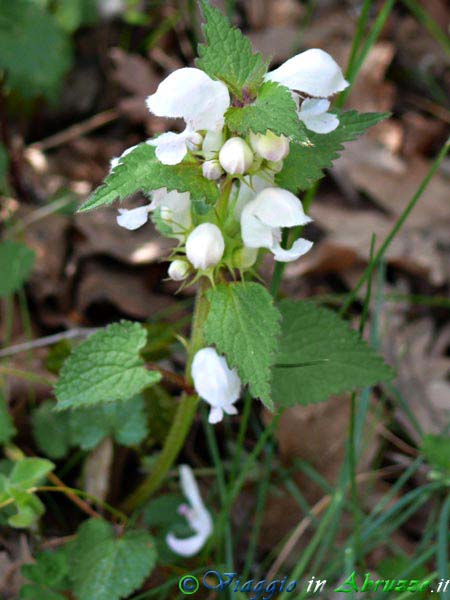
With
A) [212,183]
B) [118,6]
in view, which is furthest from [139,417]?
[118,6]

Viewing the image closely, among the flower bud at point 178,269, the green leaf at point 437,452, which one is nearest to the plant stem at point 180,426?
the flower bud at point 178,269

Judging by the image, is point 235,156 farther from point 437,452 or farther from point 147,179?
point 437,452

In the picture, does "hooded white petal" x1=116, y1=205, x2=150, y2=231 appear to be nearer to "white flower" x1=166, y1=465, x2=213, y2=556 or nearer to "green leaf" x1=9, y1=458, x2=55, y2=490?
"green leaf" x1=9, y1=458, x2=55, y2=490

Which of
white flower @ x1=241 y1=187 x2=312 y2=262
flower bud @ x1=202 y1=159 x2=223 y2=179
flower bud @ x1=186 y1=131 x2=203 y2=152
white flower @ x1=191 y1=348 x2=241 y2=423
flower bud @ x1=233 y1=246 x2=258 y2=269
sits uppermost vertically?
flower bud @ x1=186 y1=131 x2=203 y2=152

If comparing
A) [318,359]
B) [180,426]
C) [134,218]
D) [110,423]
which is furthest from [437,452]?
[134,218]

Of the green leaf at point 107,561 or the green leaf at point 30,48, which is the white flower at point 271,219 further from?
the green leaf at point 30,48

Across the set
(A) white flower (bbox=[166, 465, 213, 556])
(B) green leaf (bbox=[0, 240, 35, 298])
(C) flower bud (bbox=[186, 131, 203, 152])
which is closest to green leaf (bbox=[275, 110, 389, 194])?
(C) flower bud (bbox=[186, 131, 203, 152])
